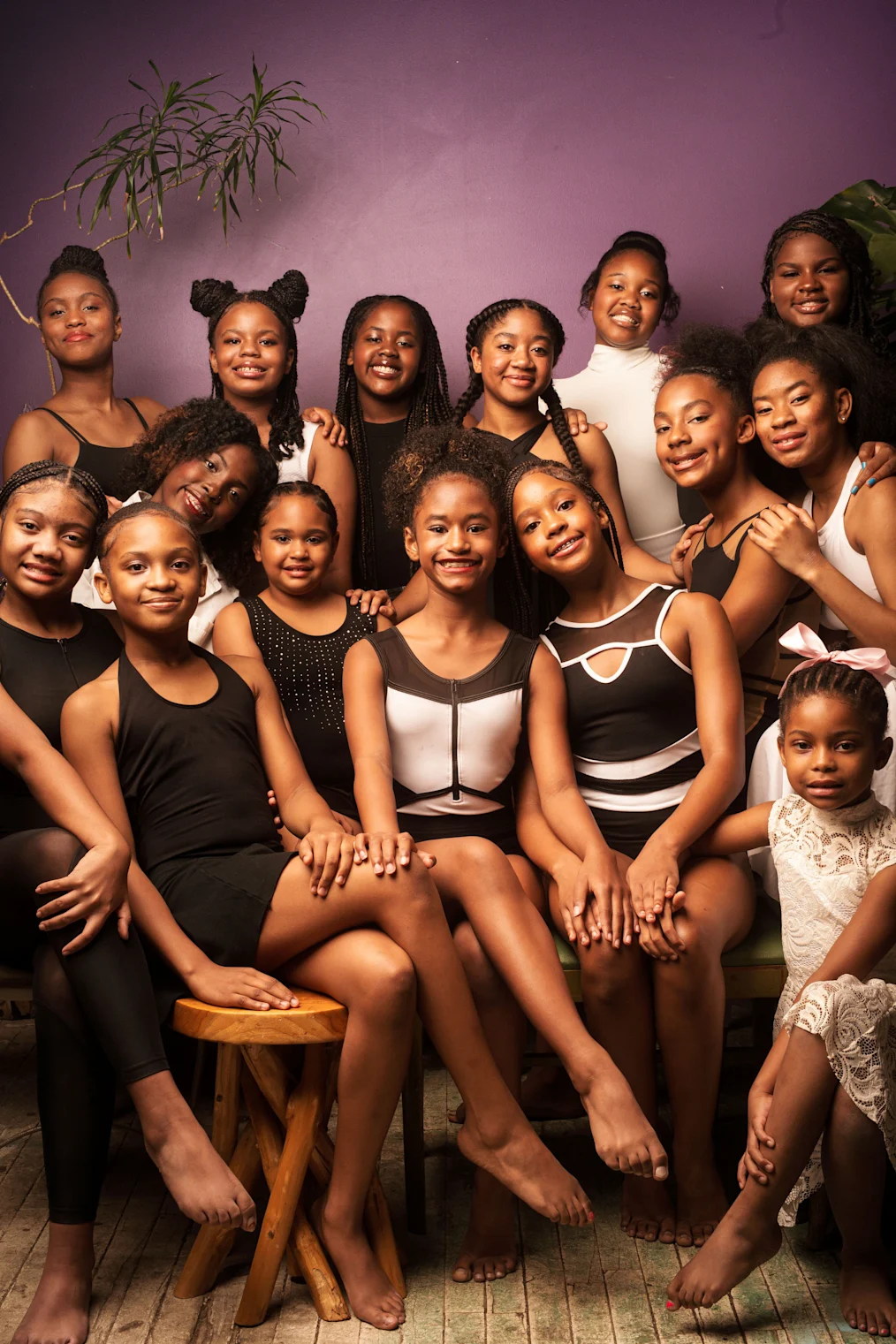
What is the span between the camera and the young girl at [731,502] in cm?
281

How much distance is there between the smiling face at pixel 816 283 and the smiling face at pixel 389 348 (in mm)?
951

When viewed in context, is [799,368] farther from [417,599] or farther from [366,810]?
[366,810]

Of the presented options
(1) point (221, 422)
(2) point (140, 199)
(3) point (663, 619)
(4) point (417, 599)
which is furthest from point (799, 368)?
(2) point (140, 199)

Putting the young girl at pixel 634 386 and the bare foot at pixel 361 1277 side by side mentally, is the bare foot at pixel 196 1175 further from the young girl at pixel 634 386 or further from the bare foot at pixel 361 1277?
the young girl at pixel 634 386

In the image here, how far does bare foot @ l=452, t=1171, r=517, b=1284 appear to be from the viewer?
2320mm

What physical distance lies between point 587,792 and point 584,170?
2.42 m

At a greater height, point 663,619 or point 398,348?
point 398,348

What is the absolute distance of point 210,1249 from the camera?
2285 mm

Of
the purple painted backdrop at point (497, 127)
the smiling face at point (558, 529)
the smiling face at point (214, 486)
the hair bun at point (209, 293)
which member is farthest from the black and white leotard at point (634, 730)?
the purple painted backdrop at point (497, 127)

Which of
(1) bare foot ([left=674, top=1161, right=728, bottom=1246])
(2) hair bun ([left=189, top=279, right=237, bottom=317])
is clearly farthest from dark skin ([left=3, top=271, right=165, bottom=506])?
(1) bare foot ([left=674, top=1161, right=728, bottom=1246])

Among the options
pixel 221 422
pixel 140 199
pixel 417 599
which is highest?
pixel 140 199

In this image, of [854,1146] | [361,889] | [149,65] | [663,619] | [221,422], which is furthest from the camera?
[149,65]

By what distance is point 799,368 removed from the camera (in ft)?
9.62

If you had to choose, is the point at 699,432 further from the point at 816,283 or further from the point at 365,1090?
the point at 365,1090
